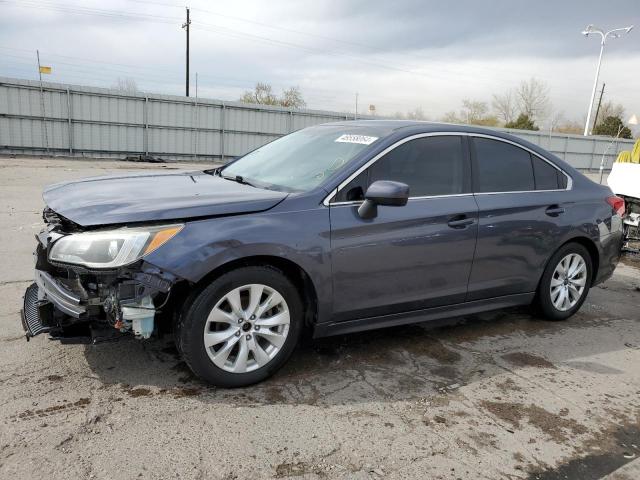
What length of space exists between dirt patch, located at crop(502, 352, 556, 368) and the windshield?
1.96m

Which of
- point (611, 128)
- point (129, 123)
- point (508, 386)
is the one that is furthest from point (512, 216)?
point (611, 128)

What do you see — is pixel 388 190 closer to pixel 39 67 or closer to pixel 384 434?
pixel 384 434

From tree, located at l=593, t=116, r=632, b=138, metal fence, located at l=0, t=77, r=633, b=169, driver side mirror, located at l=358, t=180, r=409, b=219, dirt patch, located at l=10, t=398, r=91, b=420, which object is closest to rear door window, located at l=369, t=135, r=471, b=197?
driver side mirror, located at l=358, t=180, r=409, b=219

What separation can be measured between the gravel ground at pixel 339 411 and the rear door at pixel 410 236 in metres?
0.49

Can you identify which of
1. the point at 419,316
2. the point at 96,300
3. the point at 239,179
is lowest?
the point at 419,316

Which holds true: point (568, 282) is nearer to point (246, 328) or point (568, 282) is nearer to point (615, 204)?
point (615, 204)

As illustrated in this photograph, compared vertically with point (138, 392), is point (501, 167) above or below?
above

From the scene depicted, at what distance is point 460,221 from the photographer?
3.88 m

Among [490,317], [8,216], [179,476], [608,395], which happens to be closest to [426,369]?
[608,395]

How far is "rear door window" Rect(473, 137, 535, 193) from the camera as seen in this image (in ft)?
13.7

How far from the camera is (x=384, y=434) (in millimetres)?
2830

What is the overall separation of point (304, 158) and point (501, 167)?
167 cm

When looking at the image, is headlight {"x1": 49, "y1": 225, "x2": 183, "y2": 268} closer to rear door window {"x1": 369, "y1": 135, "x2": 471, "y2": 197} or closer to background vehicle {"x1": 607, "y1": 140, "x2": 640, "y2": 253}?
rear door window {"x1": 369, "y1": 135, "x2": 471, "y2": 197}

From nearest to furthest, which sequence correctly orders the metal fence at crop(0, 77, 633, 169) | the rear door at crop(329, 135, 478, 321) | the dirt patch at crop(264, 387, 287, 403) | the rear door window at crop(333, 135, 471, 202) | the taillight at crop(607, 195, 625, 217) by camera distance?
the dirt patch at crop(264, 387, 287, 403) → the rear door at crop(329, 135, 478, 321) → the rear door window at crop(333, 135, 471, 202) → the taillight at crop(607, 195, 625, 217) → the metal fence at crop(0, 77, 633, 169)
